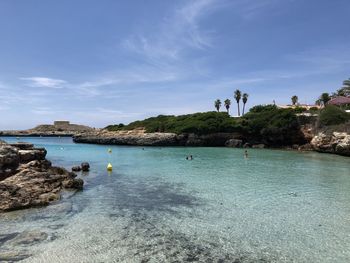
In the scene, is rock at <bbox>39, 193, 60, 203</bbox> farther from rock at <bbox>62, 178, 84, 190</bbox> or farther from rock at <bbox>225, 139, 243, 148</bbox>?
rock at <bbox>225, 139, 243, 148</bbox>

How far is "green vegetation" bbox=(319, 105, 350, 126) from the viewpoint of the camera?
2357 inches

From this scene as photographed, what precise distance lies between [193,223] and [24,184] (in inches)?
405

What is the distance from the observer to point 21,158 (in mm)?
24953

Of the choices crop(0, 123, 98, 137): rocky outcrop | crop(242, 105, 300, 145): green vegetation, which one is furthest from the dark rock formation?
crop(0, 123, 98, 137): rocky outcrop

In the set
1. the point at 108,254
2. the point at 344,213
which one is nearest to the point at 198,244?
Answer: the point at 108,254

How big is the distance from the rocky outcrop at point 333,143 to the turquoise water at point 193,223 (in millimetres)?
25489

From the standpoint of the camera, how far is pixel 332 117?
199 ft

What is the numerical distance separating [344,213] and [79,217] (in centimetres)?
1276

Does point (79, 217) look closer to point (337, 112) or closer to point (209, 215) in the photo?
point (209, 215)

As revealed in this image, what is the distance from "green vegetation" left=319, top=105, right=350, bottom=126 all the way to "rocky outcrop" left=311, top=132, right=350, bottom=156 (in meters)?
4.96

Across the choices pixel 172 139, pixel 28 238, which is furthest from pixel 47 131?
pixel 28 238

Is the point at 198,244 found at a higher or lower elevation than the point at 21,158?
lower

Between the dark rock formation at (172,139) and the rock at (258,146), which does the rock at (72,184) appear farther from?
the dark rock formation at (172,139)

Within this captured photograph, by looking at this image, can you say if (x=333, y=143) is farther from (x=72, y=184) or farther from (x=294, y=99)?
(x=294, y=99)
